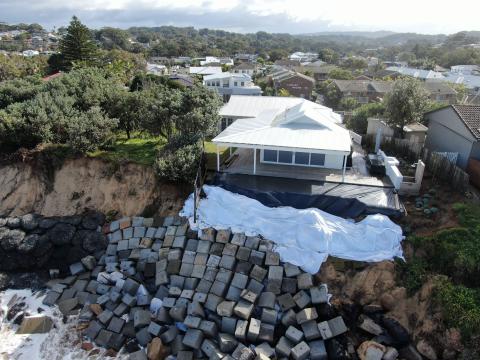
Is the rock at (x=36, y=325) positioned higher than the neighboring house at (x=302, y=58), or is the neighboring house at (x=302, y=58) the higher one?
the neighboring house at (x=302, y=58)

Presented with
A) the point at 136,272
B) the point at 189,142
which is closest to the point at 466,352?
the point at 136,272

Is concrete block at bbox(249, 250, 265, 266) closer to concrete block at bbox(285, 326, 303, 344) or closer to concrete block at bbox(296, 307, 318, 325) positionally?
concrete block at bbox(296, 307, 318, 325)

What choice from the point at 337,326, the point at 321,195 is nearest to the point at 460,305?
the point at 337,326

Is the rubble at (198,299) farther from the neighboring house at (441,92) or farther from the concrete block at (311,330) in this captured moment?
the neighboring house at (441,92)

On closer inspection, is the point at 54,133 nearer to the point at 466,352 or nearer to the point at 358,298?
the point at 358,298

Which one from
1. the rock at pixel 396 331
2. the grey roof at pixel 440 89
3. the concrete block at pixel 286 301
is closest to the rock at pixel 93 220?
the concrete block at pixel 286 301

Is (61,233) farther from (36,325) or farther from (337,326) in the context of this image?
(337,326)
